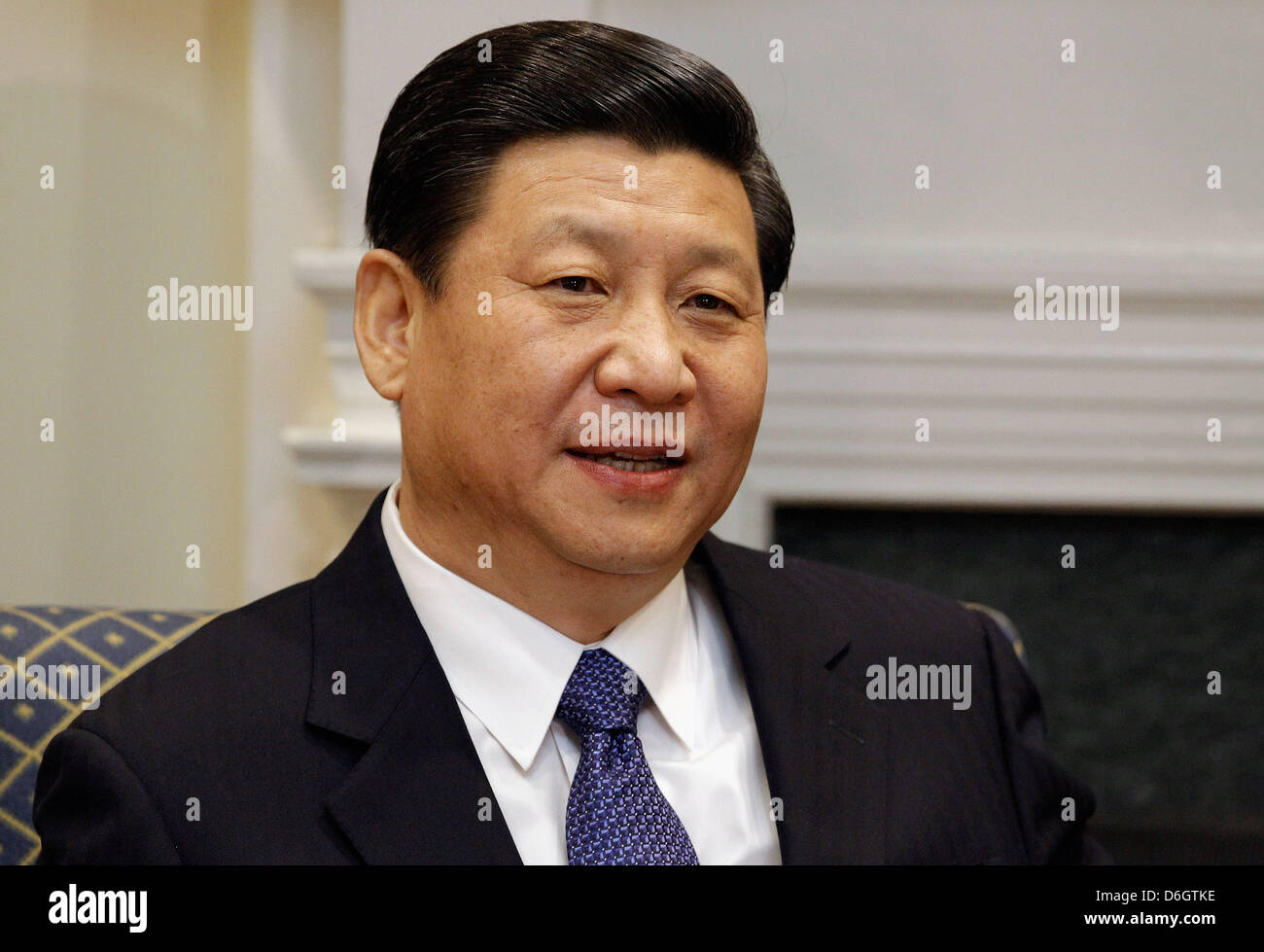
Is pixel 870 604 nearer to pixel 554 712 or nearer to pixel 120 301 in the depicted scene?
pixel 554 712

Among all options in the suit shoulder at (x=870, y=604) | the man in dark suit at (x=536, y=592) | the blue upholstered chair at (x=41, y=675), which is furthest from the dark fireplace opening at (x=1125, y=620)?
the blue upholstered chair at (x=41, y=675)

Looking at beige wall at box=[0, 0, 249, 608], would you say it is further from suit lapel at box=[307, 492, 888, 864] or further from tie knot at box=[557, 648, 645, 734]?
tie knot at box=[557, 648, 645, 734]

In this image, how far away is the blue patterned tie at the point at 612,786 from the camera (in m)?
1.01

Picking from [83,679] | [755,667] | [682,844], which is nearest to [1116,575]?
[755,667]

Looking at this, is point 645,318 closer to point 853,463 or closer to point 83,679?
point 83,679

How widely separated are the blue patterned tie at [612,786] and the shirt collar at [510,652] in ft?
0.05

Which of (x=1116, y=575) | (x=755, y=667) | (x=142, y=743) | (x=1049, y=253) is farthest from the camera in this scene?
(x=1116, y=575)

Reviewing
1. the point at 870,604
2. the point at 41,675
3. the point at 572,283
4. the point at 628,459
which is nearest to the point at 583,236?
the point at 572,283

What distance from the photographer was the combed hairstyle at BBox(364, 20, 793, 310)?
1.05m

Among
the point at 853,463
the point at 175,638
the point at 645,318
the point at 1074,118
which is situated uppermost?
the point at 1074,118

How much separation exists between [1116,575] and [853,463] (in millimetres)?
408

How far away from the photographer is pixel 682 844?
1.04 metres

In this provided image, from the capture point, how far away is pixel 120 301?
5.61 ft

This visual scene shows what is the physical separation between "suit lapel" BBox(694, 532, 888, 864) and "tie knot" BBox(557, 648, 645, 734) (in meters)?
0.13
